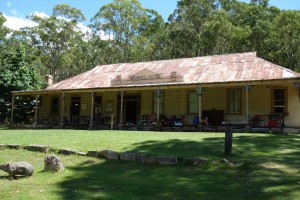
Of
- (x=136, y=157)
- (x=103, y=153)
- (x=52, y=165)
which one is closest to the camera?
(x=52, y=165)

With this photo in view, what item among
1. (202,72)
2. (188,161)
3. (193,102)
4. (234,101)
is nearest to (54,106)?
(193,102)

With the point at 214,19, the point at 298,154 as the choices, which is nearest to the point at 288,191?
the point at 298,154

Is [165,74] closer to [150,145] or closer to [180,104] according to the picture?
[180,104]

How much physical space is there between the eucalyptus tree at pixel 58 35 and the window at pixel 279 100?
1291 inches

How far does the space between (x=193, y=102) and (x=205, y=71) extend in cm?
204

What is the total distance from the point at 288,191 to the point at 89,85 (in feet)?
62.4

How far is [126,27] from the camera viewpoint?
4362 cm

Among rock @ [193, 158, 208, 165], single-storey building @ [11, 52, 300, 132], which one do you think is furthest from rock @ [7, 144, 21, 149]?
single-storey building @ [11, 52, 300, 132]

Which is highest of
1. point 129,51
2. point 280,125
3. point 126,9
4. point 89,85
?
point 126,9

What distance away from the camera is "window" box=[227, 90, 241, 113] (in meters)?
19.5

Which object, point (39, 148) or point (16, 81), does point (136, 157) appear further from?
point (16, 81)

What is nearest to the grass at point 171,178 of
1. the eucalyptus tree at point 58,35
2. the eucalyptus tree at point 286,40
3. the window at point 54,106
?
the window at point 54,106

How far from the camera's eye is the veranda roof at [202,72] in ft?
59.9

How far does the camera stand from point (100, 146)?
36.0 ft
